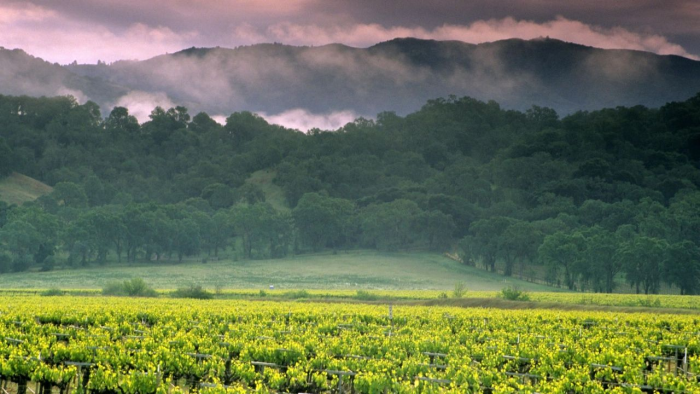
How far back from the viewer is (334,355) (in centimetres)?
2686

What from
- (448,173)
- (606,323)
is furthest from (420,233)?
(606,323)

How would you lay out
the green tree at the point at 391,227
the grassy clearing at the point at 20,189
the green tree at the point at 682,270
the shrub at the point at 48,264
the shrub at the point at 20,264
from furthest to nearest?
the grassy clearing at the point at 20,189 < the green tree at the point at 391,227 < the shrub at the point at 48,264 < the shrub at the point at 20,264 < the green tree at the point at 682,270

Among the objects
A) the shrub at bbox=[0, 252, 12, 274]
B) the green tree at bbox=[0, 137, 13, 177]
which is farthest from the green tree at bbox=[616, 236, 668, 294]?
the green tree at bbox=[0, 137, 13, 177]

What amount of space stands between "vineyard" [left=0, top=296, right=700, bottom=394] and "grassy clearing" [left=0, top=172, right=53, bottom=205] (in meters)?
145

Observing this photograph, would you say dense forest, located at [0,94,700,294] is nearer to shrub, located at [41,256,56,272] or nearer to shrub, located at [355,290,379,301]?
shrub, located at [41,256,56,272]

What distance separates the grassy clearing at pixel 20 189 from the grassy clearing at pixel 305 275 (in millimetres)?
57088

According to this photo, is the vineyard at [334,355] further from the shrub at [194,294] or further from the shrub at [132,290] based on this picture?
the shrub at [132,290]

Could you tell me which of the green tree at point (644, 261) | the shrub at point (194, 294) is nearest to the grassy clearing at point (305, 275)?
the green tree at point (644, 261)

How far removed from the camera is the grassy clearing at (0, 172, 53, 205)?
169m

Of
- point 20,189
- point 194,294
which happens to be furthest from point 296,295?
point 20,189

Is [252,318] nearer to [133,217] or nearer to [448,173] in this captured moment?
[133,217]

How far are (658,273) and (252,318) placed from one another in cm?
8127

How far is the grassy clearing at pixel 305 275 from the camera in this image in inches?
4031

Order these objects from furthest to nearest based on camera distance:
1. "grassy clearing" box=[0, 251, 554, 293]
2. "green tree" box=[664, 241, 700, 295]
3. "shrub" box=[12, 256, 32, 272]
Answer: "shrub" box=[12, 256, 32, 272] < "grassy clearing" box=[0, 251, 554, 293] < "green tree" box=[664, 241, 700, 295]
